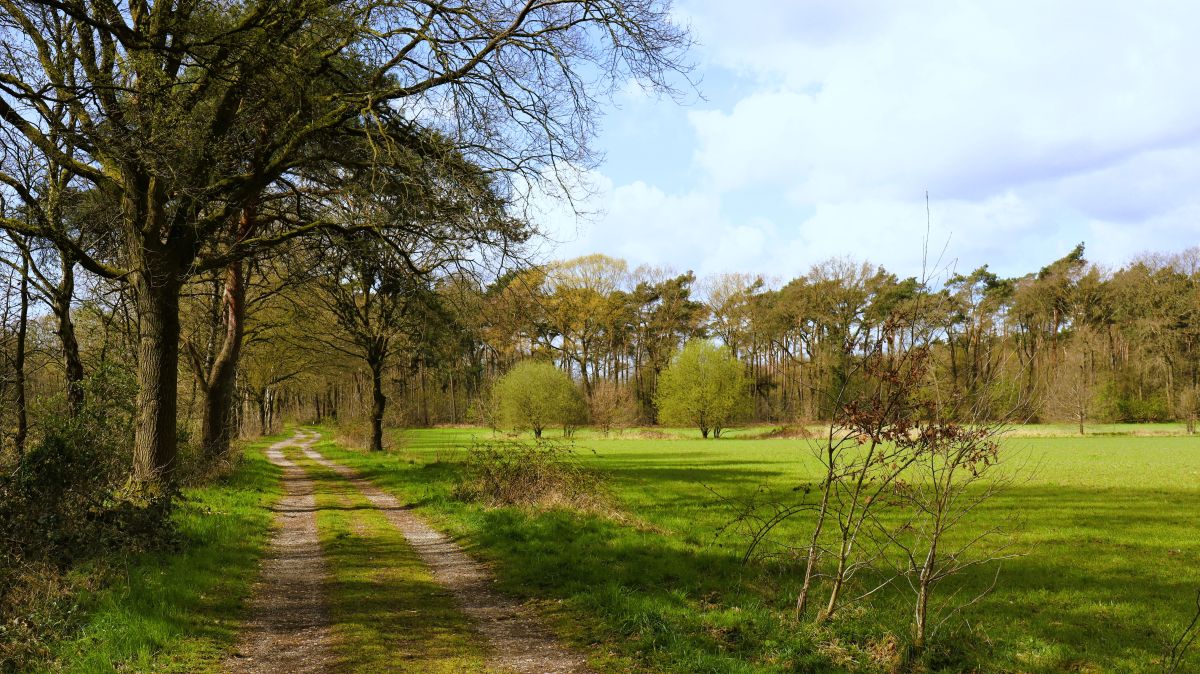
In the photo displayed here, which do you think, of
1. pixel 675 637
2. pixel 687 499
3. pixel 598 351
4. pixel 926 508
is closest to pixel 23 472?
pixel 675 637

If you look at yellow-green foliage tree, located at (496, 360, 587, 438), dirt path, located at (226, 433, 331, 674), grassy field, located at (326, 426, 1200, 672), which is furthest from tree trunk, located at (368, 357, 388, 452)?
yellow-green foliage tree, located at (496, 360, 587, 438)

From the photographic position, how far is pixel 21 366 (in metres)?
12.3

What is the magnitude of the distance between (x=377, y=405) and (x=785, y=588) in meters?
24.2

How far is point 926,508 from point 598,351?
61832 mm

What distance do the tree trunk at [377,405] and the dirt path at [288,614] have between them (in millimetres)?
17396

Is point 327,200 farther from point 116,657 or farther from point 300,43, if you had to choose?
point 116,657

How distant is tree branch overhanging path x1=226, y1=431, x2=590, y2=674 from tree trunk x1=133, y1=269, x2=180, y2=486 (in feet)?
7.21

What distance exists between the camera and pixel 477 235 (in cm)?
1180

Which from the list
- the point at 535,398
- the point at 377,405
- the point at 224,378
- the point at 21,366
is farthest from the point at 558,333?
the point at 21,366

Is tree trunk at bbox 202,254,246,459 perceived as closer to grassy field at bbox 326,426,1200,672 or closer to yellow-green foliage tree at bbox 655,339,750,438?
grassy field at bbox 326,426,1200,672

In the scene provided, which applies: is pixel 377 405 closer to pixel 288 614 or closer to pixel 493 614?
pixel 288 614

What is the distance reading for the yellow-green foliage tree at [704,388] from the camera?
193ft

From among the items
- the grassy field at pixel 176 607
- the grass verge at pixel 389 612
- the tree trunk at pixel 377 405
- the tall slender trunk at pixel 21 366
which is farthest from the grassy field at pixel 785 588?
the tree trunk at pixel 377 405

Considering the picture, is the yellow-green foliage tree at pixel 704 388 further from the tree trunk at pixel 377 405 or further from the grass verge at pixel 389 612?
the grass verge at pixel 389 612
